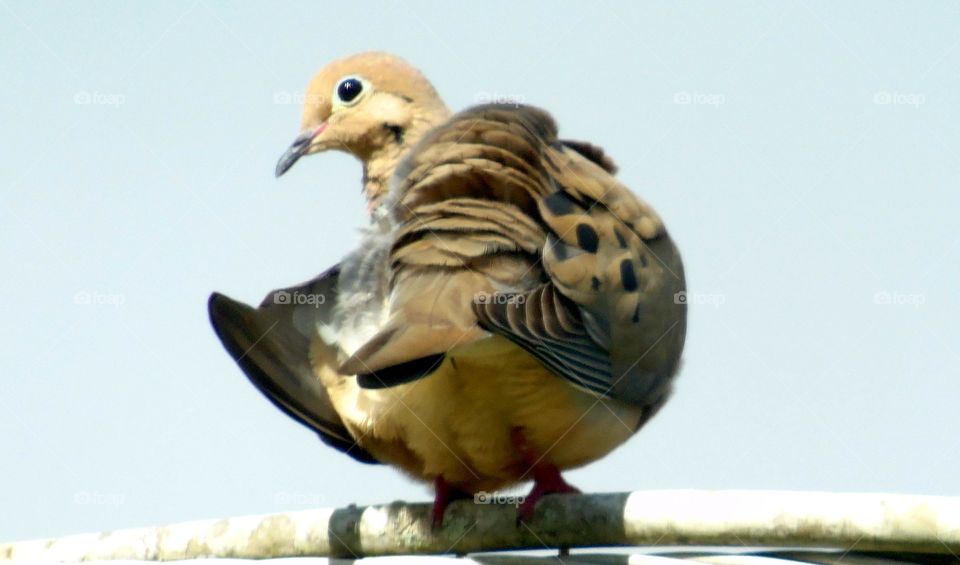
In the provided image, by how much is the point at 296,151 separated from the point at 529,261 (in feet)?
6.42

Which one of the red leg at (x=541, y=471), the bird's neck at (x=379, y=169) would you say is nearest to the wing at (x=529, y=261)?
the red leg at (x=541, y=471)

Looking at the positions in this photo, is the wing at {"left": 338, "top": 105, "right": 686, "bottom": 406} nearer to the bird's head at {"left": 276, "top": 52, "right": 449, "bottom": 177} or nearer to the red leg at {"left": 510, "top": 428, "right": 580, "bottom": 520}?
the red leg at {"left": 510, "top": 428, "right": 580, "bottom": 520}

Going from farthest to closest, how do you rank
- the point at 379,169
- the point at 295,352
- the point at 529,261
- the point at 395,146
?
the point at 395,146
the point at 379,169
the point at 295,352
the point at 529,261

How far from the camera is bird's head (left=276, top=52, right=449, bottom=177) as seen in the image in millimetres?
4520

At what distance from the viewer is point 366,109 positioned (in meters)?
4.57

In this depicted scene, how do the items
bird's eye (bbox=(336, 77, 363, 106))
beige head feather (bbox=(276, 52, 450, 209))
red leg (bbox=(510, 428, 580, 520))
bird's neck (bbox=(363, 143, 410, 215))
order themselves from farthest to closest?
bird's eye (bbox=(336, 77, 363, 106)), beige head feather (bbox=(276, 52, 450, 209)), bird's neck (bbox=(363, 143, 410, 215)), red leg (bbox=(510, 428, 580, 520))

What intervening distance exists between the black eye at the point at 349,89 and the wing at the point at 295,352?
1415 mm

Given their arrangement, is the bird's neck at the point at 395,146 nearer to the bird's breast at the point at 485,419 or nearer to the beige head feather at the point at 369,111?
the beige head feather at the point at 369,111

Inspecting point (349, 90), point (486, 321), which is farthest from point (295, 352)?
point (349, 90)

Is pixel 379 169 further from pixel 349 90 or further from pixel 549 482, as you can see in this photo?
pixel 549 482

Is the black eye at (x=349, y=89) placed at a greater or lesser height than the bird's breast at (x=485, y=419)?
greater

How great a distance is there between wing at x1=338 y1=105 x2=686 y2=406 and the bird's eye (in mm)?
1286

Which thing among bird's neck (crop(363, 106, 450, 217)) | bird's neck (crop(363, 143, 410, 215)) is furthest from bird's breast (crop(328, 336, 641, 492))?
bird's neck (crop(363, 106, 450, 217))

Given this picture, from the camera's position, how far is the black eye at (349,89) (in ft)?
15.2
